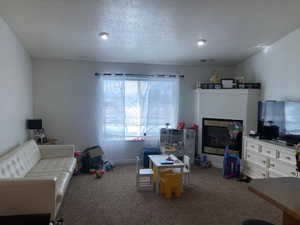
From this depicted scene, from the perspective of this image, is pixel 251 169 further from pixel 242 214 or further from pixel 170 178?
pixel 170 178

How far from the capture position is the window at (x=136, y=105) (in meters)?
4.94

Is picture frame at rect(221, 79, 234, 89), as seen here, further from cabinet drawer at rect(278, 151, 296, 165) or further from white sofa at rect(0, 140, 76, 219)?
white sofa at rect(0, 140, 76, 219)

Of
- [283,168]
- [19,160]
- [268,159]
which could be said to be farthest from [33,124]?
[283,168]

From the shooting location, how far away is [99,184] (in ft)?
12.7

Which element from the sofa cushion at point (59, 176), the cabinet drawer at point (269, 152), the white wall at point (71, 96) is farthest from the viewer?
the white wall at point (71, 96)

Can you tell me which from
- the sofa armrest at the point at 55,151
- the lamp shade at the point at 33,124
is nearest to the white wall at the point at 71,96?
the lamp shade at the point at 33,124

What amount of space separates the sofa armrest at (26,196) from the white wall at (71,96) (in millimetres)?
2696

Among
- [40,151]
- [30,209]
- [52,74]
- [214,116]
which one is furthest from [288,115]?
[52,74]

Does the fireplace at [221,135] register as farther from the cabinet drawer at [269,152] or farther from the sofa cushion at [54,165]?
the sofa cushion at [54,165]

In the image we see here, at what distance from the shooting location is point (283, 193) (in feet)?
4.66

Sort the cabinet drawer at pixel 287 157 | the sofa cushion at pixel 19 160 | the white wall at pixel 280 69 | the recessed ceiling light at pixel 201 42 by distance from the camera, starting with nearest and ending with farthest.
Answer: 1. the sofa cushion at pixel 19 160
2. the cabinet drawer at pixel 287 157
3. the white wall at pixel 280 69
4. the recessed ceiling light at pixel 201 42

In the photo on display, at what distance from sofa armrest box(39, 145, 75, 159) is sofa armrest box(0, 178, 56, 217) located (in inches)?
71.1

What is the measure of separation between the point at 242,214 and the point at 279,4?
9.04 ft

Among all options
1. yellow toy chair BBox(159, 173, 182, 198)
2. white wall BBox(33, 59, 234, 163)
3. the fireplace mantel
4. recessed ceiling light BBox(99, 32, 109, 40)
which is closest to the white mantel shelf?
the fireplace mantel
